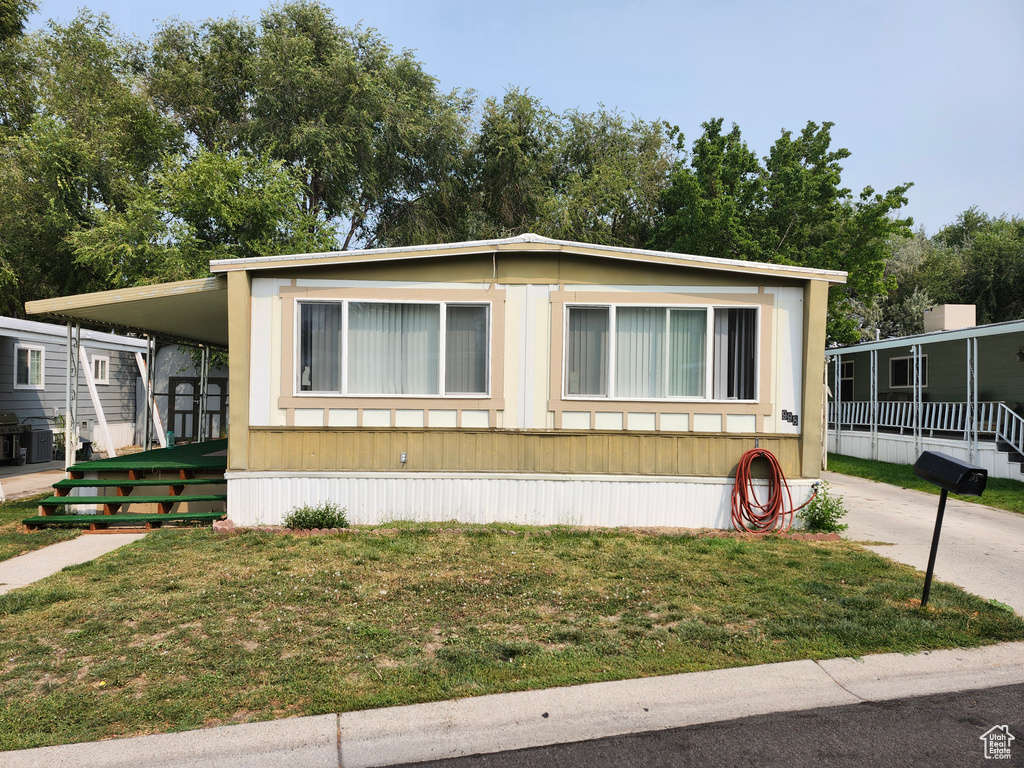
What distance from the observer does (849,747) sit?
3361 mm

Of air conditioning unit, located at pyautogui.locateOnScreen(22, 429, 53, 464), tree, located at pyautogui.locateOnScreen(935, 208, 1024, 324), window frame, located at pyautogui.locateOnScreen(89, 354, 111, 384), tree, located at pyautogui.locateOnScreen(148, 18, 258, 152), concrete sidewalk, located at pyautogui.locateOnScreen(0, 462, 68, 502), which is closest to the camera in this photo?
concrete sidewalk, located at pyautogui.locateOnScreen(0, 462, 68, 502)

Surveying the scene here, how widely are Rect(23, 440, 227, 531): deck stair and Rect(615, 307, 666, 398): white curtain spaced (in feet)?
17.3

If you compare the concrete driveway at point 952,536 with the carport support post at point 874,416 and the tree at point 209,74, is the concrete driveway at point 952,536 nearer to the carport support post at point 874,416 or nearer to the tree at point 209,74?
the carport support post at point 874,416

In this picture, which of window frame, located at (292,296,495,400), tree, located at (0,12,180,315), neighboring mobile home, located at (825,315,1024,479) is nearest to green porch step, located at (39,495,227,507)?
window frame, located at (292,296,495,400)

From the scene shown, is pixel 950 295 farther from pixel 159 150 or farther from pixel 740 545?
pixel 159 150

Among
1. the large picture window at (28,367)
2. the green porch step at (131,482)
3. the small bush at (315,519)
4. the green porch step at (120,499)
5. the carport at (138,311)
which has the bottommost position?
the small bush at (315,519)

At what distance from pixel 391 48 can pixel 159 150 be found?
28.1 feet

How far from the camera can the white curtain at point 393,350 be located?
8305 millimetres

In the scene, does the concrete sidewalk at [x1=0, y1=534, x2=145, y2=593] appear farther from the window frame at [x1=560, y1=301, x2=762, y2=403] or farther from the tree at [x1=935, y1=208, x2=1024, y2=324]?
the tree at [x1=935, y1=208, x2=1024, y2=324]

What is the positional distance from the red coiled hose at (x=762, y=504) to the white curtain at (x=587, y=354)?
6.31 ft

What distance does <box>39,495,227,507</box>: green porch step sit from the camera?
839cm

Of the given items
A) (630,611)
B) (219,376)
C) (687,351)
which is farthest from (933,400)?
(219,376)

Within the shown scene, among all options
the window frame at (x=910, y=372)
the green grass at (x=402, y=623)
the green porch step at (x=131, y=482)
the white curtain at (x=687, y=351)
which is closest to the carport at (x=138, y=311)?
the green porch step at (x=131, y=482)

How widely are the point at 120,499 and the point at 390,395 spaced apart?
3.72 m
